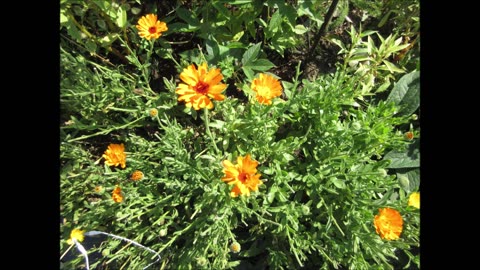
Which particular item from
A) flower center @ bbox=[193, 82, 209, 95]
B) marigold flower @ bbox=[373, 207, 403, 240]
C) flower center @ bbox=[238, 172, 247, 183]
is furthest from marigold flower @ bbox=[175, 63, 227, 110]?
marigold flower @ bbox=[373, 207, 403, 240]

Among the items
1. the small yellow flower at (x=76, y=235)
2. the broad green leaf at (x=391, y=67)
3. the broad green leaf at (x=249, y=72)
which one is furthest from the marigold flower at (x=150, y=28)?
the broad green leaf at (x=391, y=67)

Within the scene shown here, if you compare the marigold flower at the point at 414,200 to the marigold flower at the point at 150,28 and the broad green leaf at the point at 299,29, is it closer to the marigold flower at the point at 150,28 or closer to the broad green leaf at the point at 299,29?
the broad green leaf at the point at 299,29

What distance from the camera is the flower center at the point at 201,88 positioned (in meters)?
1.48

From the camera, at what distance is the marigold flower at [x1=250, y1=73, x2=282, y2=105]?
62.3 inches

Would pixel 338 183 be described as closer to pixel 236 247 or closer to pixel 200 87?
pixel 236 247

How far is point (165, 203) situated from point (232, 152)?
38cm

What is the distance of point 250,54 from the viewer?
181 centimetres

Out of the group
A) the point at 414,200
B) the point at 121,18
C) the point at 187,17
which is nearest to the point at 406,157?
the point at 414,200

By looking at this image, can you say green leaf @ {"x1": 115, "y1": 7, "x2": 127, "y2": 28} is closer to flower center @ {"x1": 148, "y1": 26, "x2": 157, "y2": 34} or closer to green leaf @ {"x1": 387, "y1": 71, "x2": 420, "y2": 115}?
flower center @ {"x1": 148, "y1": 26, "x2": 157, "y2": 34}
